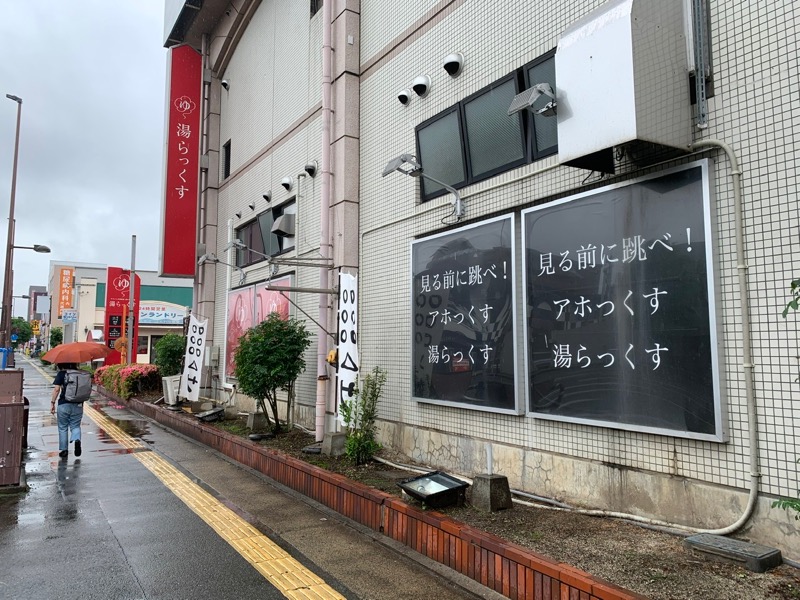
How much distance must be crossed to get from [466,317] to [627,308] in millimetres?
2383

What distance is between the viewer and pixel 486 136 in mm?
7406

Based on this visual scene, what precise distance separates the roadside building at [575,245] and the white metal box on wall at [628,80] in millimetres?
19

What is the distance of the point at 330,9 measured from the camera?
1042cm

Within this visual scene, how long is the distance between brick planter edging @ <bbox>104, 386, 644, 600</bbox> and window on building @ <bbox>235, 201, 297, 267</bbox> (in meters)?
4.92

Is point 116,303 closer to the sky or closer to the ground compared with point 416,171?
closer to the ground

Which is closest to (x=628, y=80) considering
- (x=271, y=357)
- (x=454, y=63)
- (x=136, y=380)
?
(x=454, y=63)

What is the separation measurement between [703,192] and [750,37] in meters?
1.34

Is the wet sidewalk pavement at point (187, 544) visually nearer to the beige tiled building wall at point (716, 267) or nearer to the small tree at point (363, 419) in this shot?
the small tree at point (363, 419)

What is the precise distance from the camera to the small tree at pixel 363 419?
7770 millimetres

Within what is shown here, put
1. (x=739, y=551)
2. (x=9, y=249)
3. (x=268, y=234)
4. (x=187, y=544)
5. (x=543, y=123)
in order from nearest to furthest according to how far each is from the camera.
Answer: (x=739, y=551) < (x=187, y=544) < (x=543, y=123) < (x=268, y=234) < (x=9, y=249)

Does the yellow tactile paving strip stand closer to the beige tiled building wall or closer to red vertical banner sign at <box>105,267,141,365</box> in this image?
the beige tiled building wall

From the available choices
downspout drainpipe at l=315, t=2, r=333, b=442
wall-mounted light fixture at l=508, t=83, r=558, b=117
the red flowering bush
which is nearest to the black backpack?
downspout drainpipe at l=315, t=2, r=333, b=442

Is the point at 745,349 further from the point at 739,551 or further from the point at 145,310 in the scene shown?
the point at 145,310

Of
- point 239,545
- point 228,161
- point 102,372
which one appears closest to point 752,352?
point 239,545
